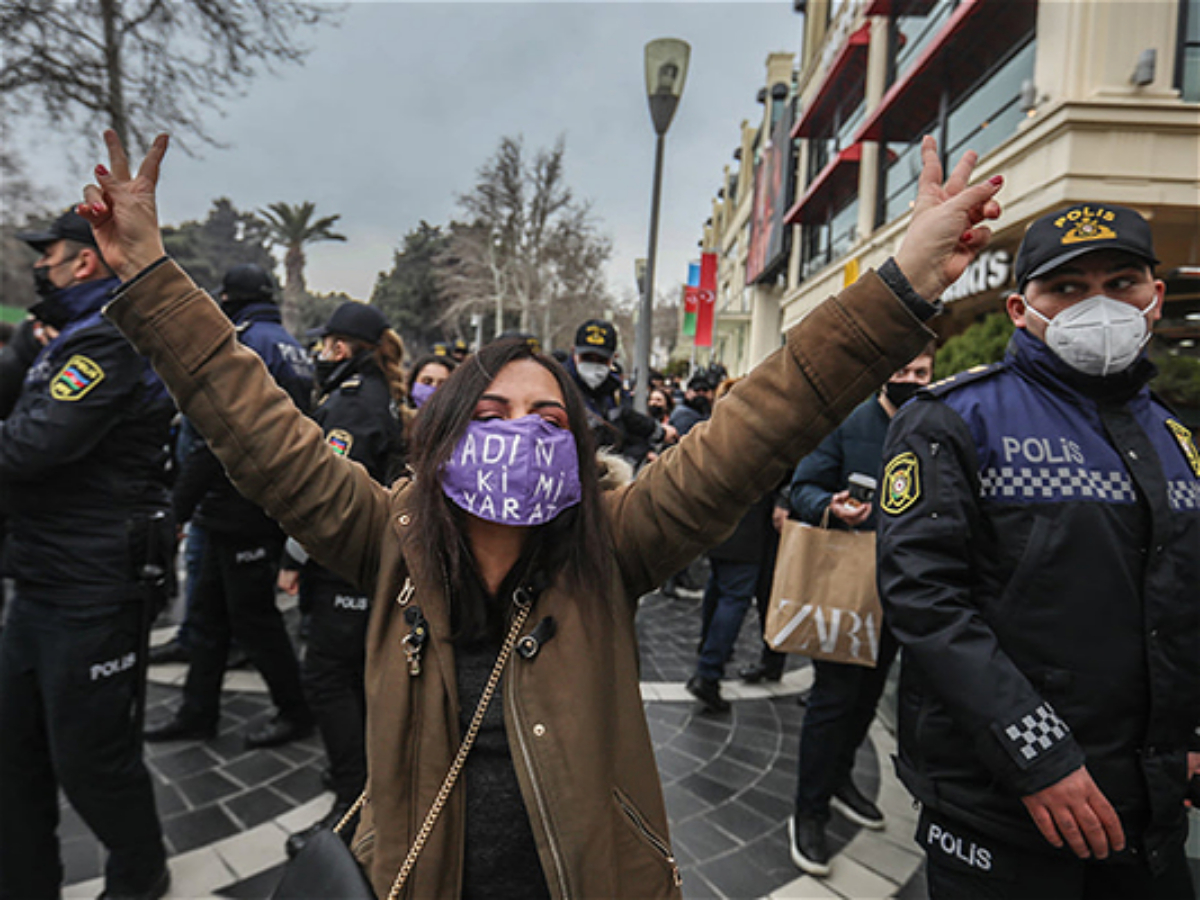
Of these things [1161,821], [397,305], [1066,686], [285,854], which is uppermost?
[397,305]

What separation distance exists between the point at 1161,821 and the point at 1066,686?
35 cm

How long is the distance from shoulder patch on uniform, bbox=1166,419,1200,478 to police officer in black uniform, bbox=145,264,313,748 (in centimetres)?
367

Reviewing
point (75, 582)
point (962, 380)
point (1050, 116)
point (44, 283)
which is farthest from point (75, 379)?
point (1050, 116)

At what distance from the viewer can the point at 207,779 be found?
3.36 metres

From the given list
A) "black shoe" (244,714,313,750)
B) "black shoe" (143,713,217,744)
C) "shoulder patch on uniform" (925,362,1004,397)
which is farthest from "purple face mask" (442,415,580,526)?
"black shoe" (143,713,217,744)

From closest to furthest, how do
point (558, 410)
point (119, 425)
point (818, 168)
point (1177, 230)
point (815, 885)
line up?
point (558, 410) → point (119, 425) → point (815, 885) → point (1177, 230) → point (818, 168)

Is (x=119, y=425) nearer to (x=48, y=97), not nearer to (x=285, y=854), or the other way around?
(x=285, y=854)

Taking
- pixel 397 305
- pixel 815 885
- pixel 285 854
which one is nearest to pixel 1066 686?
pixel 815 885

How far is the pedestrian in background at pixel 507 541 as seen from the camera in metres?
1.23

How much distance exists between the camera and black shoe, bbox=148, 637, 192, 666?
4.61 meters

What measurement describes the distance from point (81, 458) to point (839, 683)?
297 centimetres

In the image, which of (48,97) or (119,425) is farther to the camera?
(48,97)

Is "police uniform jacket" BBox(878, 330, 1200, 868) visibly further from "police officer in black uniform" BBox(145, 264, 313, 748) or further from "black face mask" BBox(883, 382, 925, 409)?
"police officer in black uniform" BBox(145, 264, 313, 748)

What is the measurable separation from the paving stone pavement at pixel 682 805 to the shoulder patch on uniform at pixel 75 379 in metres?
1.86
